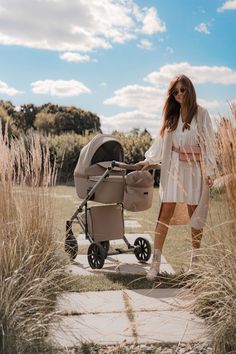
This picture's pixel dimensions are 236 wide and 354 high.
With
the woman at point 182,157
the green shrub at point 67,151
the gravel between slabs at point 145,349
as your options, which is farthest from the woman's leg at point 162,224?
the green shrub at point 67,151

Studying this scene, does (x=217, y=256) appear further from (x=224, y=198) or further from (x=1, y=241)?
(x=1, y=241)

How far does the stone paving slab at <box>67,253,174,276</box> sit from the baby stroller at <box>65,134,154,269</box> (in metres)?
0.09

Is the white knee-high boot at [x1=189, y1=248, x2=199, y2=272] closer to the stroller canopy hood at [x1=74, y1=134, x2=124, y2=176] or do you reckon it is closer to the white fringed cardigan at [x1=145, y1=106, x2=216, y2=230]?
the white fringed cardigan at [x1=145, y1=106, x2=216, y2=230]

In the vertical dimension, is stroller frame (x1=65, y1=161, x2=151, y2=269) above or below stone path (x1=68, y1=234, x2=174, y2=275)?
above

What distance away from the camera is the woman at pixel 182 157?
13.7 ft

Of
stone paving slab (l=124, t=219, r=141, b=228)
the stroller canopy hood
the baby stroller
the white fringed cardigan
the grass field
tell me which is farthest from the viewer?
stone paving slab (l=124, t=219, r=141, b=228)

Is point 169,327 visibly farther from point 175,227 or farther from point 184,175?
point 175,227

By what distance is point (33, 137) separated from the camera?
3.91 metres

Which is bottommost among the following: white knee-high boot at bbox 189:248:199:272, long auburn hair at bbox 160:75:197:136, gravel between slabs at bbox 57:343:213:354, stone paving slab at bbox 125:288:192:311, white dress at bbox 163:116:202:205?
gravel between slabs at bbox 57:343:213:354

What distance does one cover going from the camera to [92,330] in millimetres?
3148

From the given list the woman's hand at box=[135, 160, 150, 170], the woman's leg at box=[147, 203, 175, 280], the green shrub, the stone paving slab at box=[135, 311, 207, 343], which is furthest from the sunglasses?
the green shrub

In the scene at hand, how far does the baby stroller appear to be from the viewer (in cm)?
481

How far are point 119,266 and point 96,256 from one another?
0.97ft

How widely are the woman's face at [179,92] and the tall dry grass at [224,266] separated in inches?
46.9
